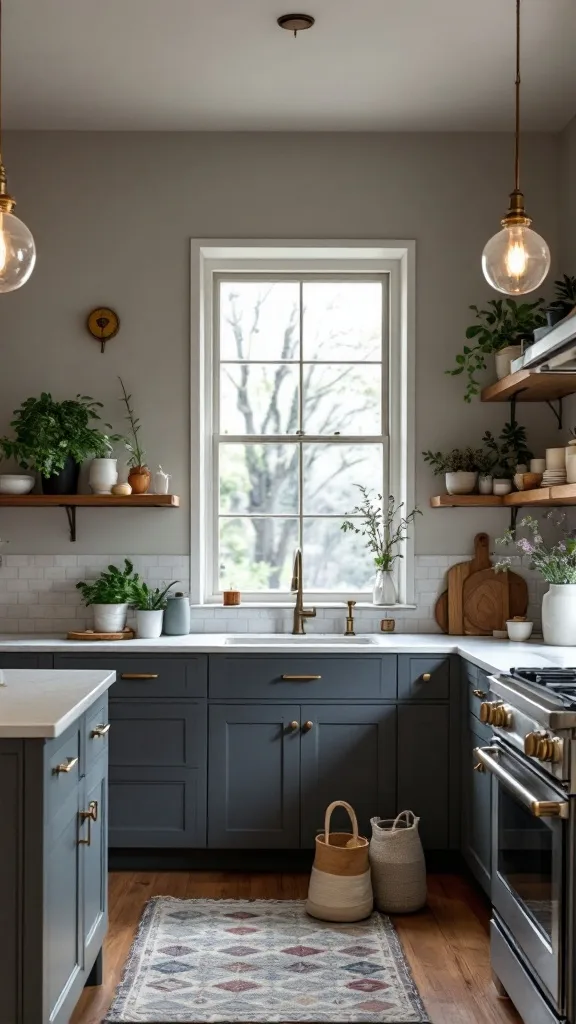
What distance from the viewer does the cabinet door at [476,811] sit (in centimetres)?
373

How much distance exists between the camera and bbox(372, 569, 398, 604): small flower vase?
4.85m

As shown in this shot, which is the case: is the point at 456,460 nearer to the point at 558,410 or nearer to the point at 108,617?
the point at 558,410

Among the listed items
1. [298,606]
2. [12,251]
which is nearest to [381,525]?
[298,606]

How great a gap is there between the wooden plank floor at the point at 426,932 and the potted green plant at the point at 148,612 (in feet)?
3.32

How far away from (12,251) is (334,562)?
107 inches

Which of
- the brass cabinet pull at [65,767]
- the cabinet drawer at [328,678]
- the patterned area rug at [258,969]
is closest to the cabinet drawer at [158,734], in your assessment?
the cabinet drawer at [328,678]

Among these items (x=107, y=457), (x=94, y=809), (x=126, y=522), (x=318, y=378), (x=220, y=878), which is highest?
(x=318, y=378)

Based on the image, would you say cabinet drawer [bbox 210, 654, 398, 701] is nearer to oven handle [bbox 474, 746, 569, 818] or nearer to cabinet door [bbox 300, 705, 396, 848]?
cabinet door [bbox 300, 705, 396, 848]

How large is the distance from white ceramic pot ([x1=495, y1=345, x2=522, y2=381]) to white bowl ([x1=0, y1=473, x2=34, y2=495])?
86.4 inches

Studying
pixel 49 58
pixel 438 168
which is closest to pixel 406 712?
pixel 438 168

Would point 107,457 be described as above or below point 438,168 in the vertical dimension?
below

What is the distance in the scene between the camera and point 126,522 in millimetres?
4902

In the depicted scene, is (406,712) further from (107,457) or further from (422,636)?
(107,457)

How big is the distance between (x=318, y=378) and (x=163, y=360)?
773mm
